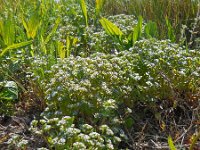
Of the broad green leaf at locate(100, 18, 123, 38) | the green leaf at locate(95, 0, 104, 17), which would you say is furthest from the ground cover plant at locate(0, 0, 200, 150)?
the green leaf at locate(95, 0, 104, 17)

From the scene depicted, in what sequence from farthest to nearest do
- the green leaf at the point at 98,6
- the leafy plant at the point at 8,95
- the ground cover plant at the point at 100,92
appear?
the green leaf at the point at 98,6, the leafy plant at the point at 8,95, the ground cover plant at the point at 100,92

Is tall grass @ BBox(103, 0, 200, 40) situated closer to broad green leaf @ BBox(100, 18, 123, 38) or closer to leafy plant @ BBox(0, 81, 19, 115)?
broad green leaf @ BBox(100, 18, 123, 38)

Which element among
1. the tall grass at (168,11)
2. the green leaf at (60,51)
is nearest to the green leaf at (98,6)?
the tall grass at (168,11)

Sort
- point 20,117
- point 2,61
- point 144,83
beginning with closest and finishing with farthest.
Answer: point 144,83, point 20,117, point 2,61

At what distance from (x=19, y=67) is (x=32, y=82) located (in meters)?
0.28

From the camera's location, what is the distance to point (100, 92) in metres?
2.13

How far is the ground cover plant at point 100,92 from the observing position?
6.59 ft

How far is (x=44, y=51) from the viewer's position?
2645 mm

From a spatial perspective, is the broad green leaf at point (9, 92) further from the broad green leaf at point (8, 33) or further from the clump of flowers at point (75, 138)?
the clump of flowers at point (75, 138)

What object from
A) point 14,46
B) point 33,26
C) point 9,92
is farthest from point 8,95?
point 33,26

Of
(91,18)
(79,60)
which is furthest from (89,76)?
(91,18)

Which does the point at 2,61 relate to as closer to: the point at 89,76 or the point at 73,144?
the point at 89,76

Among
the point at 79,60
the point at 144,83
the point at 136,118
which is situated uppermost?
the point at 79,60

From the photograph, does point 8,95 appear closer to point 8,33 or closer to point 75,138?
point 8,33
